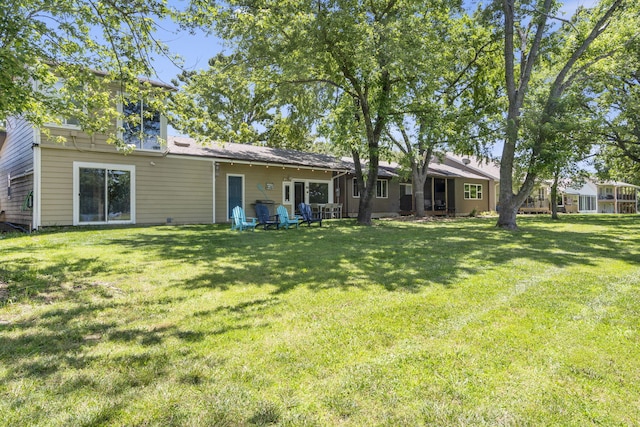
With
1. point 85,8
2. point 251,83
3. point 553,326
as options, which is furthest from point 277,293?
point 251,83

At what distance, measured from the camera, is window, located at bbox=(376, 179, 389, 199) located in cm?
2161

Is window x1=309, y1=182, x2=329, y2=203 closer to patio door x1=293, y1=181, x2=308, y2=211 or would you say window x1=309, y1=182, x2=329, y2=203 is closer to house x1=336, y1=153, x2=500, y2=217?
patio door x1=293, y1=181, x2=308, y2=211

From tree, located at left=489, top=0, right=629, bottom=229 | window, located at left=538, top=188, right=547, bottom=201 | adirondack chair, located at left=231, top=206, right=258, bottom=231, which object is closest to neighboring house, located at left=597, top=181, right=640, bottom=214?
window, located at left=538, top=188, right=547, bottom=201

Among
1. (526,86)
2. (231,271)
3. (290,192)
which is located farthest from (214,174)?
(526,86)

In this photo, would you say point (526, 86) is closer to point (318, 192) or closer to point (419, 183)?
point (419, 183)

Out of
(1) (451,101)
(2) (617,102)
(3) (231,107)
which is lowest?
(2) (617,102)

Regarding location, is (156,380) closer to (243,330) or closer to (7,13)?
(243,330)

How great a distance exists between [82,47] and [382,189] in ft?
56.4

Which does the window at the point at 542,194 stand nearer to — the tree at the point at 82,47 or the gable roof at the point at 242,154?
the gable roof at the point at 242,154

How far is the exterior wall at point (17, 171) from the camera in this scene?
1166 cm

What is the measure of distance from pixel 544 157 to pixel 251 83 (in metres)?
10.6

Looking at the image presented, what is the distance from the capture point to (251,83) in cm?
1410

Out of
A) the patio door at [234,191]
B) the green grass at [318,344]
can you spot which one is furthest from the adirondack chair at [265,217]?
the green grass at [318,344]

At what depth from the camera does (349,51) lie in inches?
464
